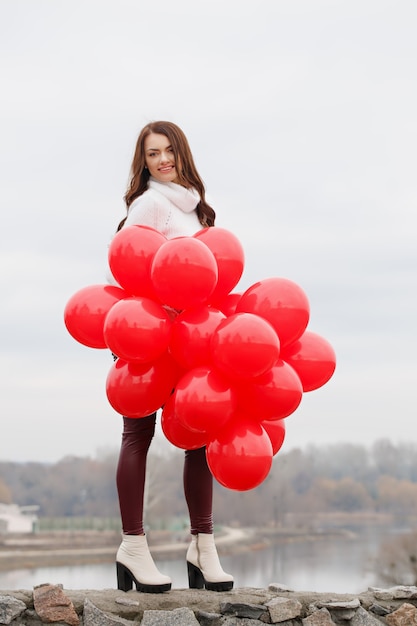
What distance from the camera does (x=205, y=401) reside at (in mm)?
2066

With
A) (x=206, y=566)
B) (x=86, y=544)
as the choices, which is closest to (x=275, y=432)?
(x=206, y=566)

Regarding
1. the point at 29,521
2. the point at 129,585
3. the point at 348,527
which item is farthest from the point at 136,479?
the point at 348,527

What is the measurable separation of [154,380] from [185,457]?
1.57ft

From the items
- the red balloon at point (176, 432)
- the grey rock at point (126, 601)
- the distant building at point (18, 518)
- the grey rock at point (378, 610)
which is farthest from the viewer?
the distant building at point (18, 518)

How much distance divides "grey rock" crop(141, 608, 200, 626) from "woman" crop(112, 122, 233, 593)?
0.31 ft

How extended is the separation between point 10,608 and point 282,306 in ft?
A: 4.42

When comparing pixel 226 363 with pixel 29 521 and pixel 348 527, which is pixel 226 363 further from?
pixel 348 527

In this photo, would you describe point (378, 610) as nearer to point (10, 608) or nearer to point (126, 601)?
point (126, 601)

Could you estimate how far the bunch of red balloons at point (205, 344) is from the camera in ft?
6.88

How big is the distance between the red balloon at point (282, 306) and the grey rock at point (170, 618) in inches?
38.0

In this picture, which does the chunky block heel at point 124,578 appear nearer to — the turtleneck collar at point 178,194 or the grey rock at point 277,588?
the grey rock at point 277,588

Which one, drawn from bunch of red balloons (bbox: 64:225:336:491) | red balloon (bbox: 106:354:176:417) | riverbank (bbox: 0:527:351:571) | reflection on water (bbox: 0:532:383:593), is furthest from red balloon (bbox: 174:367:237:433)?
riverbank (bbox: 0:527:351:571)

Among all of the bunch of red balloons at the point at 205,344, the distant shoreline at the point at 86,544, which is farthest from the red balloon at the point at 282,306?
the distant shoreline at the point at 86,544

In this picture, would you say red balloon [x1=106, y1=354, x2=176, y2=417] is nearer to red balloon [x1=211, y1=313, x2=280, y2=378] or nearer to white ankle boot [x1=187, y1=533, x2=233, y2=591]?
red balloon [x1=211, y1=313, x2=280, y2=378]
